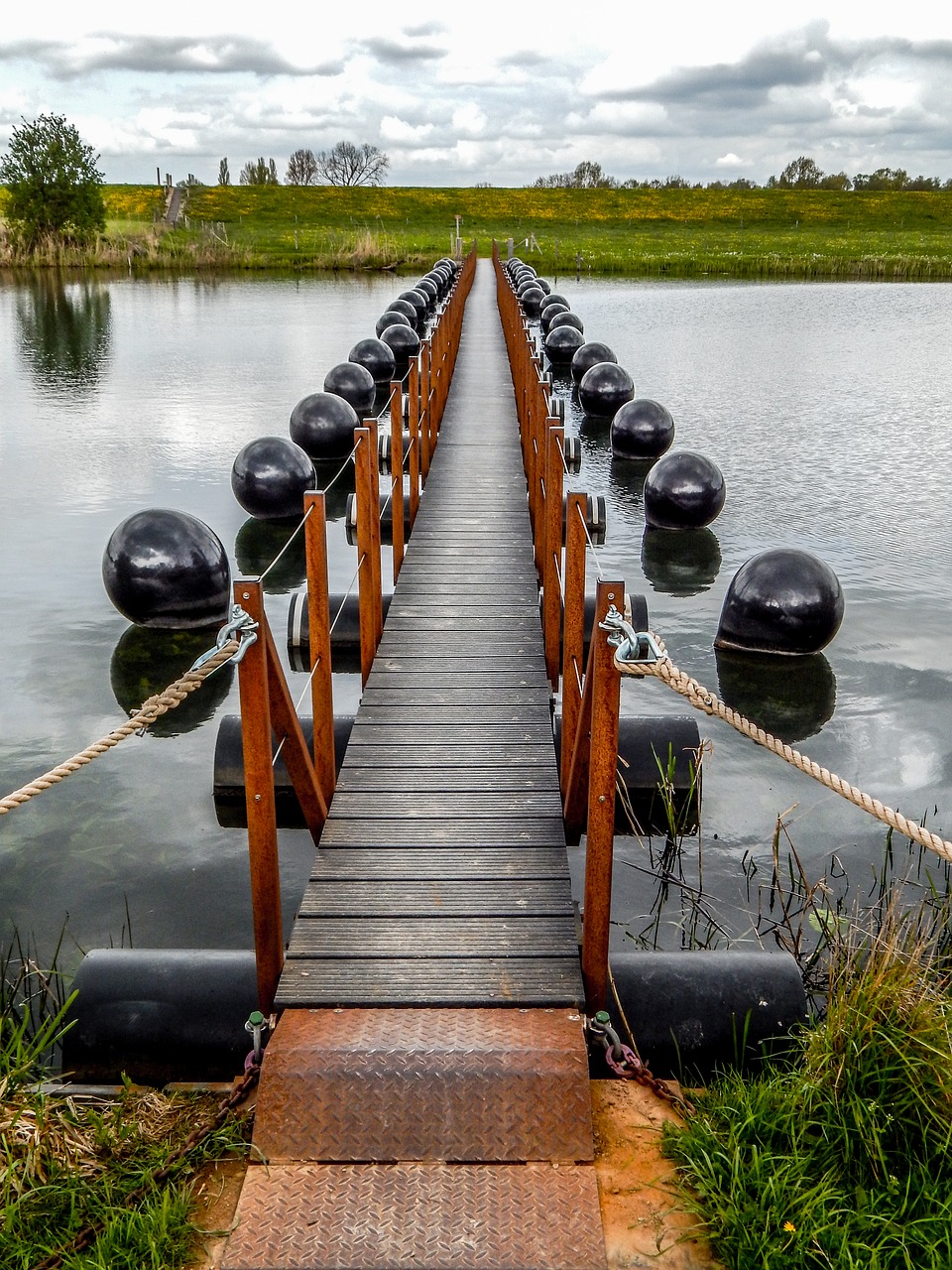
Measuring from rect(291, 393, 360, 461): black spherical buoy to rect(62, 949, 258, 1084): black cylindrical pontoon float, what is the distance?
34.5 feet

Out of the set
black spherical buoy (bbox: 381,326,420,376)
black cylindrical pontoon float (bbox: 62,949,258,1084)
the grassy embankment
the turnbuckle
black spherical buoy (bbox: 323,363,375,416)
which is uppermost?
the grassy embankment

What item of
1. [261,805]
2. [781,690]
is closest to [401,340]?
[781,690]

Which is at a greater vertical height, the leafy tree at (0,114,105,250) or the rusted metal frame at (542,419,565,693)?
the leafy tree at (0,114,105,250)

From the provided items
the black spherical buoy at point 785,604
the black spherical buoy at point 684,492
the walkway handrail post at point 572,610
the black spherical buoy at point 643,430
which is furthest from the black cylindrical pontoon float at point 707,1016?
the black spherical buoy at point 643,430

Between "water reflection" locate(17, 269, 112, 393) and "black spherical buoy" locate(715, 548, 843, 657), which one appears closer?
"black spherical buoy" locate(715, 548, 843, 657)

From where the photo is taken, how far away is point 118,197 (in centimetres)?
7562

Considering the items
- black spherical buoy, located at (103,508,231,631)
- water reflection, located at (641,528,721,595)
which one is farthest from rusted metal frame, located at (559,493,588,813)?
water reflection, located at (641,528,721,595)

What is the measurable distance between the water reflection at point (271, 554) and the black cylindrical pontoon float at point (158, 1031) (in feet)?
20.4

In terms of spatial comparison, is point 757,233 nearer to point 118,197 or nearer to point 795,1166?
point 118,197

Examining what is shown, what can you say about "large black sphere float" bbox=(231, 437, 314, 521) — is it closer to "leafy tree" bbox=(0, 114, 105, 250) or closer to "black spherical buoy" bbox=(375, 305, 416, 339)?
"black spherical buoy" bbox=(375, 305, 416, 339)

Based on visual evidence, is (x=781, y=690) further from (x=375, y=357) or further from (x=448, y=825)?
(x=375, y=357)

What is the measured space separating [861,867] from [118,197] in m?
80.8

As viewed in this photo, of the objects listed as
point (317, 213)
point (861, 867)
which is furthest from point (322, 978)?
point (317, 213)

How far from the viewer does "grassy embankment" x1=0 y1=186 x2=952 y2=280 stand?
148ft
